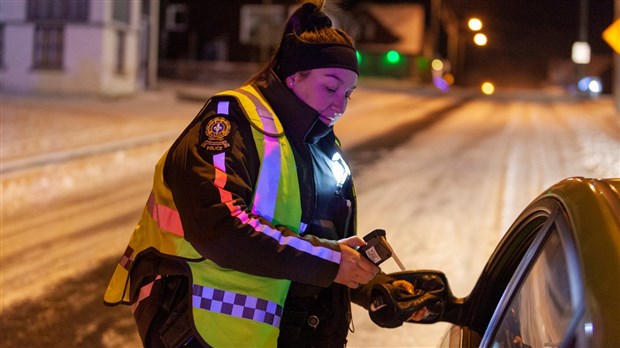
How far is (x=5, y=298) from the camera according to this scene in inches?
223

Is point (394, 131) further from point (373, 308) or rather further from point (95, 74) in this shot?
point (373, 308)

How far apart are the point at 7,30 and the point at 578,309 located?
28.3 m

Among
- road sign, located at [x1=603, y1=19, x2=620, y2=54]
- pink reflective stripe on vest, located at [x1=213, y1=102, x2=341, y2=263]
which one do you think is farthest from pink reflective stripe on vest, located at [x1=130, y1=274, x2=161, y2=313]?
road sign, located at [x1=603, y1=19, x2=620, y2=54]

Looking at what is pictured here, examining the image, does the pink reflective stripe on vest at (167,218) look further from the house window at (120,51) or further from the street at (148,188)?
the house window at (120,51)

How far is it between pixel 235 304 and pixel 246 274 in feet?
0.28

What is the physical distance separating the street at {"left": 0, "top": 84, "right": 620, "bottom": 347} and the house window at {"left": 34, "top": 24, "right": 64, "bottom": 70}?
12.3ft

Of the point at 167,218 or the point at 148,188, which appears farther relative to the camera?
the point at 148,188

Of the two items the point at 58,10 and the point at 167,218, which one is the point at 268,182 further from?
the point at 58,10

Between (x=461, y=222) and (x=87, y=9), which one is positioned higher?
(x=87, y=9)

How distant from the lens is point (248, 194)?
7.19 ft

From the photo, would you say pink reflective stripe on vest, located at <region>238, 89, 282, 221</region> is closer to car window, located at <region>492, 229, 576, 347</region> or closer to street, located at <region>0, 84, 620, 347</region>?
car window, located at <region>492, 229, 576, 347</region>

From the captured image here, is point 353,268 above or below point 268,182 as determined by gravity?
below

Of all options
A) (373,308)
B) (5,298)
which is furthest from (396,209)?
(373,308)

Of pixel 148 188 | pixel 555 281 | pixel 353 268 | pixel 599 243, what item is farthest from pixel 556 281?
pixel 148 188
